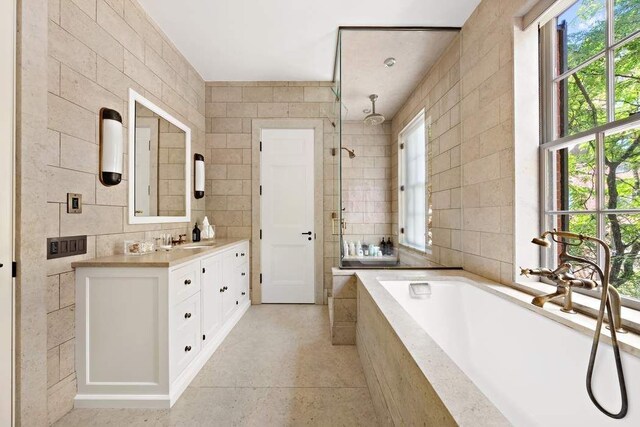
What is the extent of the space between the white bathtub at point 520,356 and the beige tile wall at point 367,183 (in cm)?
99

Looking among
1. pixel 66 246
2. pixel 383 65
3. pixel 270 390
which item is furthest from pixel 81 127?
pixel 383 65

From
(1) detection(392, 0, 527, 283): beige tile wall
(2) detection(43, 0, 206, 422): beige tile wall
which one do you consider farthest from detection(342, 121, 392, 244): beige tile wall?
(2) detection(43, 0, 206, 422): beige tile wall

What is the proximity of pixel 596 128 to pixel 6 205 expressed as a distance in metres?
2.86

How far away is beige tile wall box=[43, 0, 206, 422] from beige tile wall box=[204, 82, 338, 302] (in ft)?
3.74

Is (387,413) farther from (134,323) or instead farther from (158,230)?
(158,230)

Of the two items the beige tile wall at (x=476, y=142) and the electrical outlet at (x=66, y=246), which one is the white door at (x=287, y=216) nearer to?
the beige tile wall at (x=476, y=142)

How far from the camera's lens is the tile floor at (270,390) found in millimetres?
1524

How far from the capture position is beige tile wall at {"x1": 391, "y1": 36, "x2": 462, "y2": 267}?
2.41 metres

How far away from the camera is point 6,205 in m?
1.30

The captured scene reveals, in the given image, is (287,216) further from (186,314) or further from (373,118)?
(186,314)

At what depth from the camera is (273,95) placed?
3.45 meters

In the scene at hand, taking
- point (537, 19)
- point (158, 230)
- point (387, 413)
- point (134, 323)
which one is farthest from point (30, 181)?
point (537, 19)

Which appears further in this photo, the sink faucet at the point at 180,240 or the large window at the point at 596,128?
the sink faucet at the point at 180,240

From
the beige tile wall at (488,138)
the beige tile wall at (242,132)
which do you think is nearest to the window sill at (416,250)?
the beige tile wall at (488,138)
